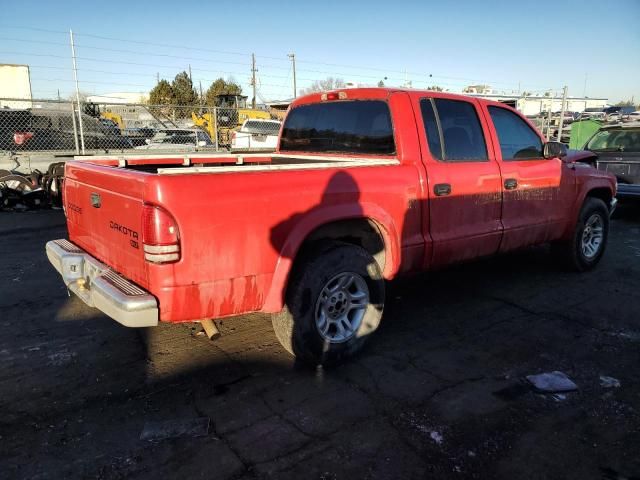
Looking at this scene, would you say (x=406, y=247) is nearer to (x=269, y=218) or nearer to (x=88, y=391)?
(x=269, y=218)

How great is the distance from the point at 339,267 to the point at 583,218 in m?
3.75

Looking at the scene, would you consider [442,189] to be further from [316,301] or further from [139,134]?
[139,134]

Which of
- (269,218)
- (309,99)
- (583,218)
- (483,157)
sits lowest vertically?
(583,218)

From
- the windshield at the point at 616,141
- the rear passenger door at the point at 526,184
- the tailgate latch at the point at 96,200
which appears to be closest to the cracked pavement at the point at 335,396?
the rear passenger door at the point at 526,184

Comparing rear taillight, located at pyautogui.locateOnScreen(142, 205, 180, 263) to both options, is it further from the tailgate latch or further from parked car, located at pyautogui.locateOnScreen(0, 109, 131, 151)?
parked car, located at pyautogui.locateOnScreen(0, 109, 131, 151)

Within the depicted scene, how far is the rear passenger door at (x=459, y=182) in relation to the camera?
3980 millimetres

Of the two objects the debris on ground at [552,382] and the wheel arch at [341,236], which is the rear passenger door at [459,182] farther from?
the debris on ground at [552,382]

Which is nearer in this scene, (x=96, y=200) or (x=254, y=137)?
(x=96, y=200)

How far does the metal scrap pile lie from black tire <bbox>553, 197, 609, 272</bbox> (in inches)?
364

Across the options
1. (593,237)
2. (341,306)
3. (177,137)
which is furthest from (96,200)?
(177,137)

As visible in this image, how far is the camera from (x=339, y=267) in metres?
3.40

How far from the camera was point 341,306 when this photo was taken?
3.60 meters

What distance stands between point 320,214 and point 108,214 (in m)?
1.39

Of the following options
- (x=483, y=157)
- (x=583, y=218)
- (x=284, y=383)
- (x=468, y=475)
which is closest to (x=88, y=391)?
(x=284, y=383)
